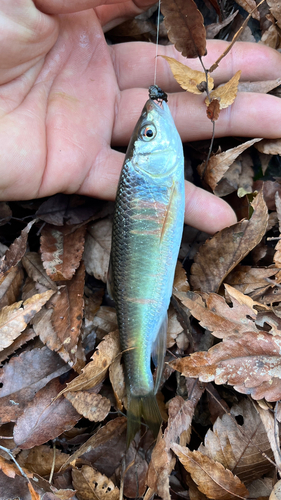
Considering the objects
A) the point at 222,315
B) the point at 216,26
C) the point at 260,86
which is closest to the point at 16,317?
the point at 222,315

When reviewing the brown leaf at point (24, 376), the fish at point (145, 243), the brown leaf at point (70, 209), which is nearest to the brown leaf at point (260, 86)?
the fish at point (145, 243)

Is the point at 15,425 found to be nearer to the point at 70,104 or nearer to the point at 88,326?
the point at 88,326

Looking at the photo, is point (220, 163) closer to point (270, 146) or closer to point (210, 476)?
point (270, 146)

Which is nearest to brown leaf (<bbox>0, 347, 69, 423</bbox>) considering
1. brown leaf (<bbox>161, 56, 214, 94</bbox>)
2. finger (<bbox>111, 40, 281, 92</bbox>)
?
brown leaf (<bbox>161, 56, 214, 94</bbox>)

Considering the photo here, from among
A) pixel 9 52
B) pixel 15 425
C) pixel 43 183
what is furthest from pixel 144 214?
pixel 15 425

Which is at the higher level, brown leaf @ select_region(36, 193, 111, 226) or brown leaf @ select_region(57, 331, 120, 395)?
brown leaf @ select_region(36, 193, 111, 226)

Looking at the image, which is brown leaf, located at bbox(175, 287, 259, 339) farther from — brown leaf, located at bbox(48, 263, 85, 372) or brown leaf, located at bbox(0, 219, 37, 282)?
brown leaf, located at bbox(0, 219, 37, 282)

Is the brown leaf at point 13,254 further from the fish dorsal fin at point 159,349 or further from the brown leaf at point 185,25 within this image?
the brown leaf at point 185,25
